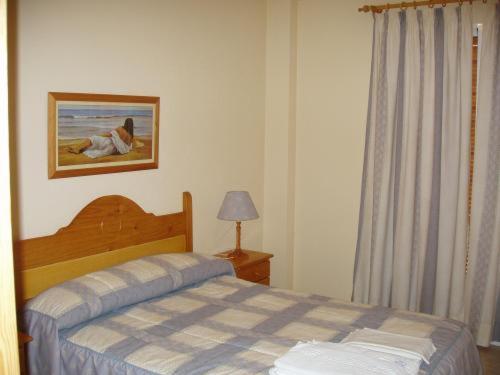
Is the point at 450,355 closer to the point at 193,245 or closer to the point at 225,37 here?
the point at 193,245

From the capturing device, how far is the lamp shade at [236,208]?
378 centimetres

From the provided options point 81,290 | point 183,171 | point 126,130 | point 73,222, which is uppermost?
point 126,130

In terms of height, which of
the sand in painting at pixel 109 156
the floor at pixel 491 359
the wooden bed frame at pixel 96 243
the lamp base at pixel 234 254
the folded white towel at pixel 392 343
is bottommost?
the floor at pixel 491 359

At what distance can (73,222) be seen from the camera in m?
2.93

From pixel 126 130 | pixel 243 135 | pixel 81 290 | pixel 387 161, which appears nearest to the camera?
pixel 81 290

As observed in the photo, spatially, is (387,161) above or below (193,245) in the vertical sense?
above

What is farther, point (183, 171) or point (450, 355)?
point (183, 171)

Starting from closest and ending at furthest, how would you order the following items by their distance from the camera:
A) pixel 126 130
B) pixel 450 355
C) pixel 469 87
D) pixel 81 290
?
pixel 450 355, pixel 81 290, pixel 126 130, pixel 469 87

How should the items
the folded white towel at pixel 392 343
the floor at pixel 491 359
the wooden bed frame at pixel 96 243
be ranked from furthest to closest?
the floor at pixel 491 359 → the wooden bed frame at pixel 96 243 → the folded white towel at pixel 392 343

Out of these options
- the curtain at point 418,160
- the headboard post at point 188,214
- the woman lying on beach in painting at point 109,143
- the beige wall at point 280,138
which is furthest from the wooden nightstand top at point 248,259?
the woman lying on beach in painting at point 109,143

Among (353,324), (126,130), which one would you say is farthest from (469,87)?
(126,130)

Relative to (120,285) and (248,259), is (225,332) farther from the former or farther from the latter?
(248,259)

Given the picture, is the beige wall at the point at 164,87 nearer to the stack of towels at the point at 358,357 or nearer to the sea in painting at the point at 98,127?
the sea in painting at the point at 98,127

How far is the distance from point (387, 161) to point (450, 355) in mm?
1864
